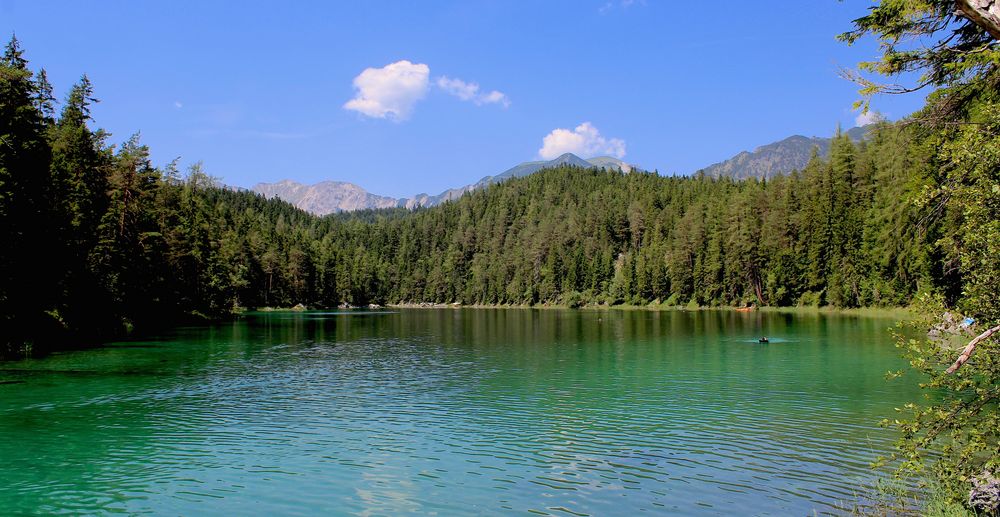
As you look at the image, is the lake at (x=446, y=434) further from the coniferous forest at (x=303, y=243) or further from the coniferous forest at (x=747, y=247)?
the coniferous forest at (x=303, y=243)

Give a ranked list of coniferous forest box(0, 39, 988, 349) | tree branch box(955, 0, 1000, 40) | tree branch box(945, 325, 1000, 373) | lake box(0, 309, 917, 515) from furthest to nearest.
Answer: coniferous forest box(0, 39, 988, 349), lake box(0, 309, 917, 515), tree branch box(955, 0, 1000, 40), tree branch box(945, 325, 1000, 373)

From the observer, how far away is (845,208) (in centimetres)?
10944

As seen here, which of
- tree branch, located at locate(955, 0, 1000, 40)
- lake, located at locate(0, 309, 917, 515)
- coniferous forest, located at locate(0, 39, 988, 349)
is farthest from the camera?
coniferous forest, located at locate(0, 39, 988, 349)

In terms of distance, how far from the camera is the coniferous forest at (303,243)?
1834 inches

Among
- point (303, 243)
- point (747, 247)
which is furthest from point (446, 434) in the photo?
point (303, 243)

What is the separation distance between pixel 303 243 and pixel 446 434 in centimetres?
17492

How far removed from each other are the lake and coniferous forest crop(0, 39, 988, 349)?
715cm

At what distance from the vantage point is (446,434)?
77.2 ft

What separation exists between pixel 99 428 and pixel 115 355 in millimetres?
28504

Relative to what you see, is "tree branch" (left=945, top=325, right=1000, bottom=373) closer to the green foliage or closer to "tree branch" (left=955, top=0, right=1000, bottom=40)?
the green foliage

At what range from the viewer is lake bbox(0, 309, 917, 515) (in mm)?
16641

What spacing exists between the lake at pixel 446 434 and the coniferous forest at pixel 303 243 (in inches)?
281

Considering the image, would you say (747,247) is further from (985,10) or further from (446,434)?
(985,10)

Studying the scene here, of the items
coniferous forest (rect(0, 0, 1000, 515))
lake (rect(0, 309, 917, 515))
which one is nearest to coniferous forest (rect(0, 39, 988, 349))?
coniferous forest (rect(0, 0, 1000, 515))
